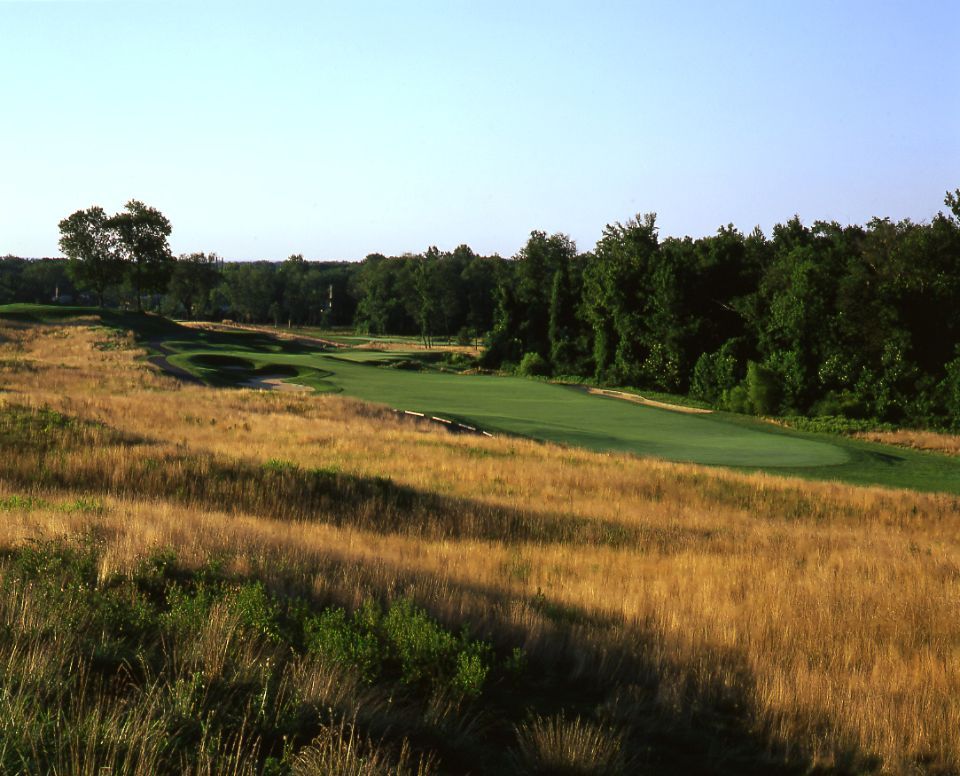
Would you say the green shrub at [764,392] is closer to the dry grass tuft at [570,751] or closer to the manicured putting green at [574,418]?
the manicured putting green at [574,418]

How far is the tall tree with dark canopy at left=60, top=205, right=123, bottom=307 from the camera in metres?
88.0

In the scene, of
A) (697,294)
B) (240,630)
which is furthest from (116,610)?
(697,294)

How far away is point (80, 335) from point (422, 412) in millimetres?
39591

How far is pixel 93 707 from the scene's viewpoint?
424 centimetres

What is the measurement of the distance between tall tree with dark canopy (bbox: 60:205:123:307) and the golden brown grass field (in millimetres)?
76369

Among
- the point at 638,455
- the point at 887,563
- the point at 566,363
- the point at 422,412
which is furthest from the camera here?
the point at 566,363

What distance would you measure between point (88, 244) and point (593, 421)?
6956 cm

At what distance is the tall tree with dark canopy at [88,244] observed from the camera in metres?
88.0

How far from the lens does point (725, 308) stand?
189 ft

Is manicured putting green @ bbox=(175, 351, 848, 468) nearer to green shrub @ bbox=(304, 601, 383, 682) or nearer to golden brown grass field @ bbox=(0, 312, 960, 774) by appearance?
golden brown grass field @ bbox=(0, 312, 960, 774)

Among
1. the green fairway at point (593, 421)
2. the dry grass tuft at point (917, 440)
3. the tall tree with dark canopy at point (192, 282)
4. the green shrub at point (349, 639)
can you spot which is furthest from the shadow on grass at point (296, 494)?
the tall tree with dark canopy at point (192, 282)

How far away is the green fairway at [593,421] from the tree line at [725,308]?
29.6 ft

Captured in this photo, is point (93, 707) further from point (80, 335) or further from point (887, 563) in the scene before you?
point (80, 335)

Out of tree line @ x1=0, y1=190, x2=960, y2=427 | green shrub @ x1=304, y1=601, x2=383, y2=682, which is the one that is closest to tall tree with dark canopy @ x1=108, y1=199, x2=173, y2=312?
tree line @ x1=0, y1=190, x2=960, y2=427
